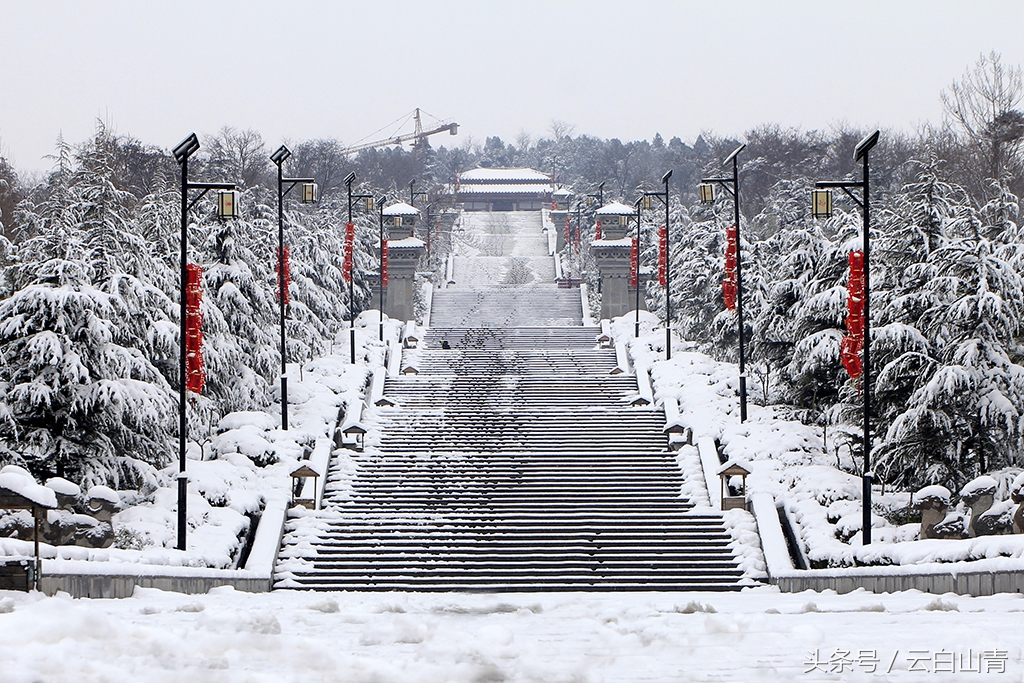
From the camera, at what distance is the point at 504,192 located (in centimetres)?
10650

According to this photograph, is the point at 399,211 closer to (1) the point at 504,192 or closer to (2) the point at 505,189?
(1) the point at 504,192

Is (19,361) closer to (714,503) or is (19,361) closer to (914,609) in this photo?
(714,503)

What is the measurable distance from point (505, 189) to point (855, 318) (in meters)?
86.7

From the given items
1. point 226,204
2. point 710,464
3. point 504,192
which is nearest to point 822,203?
point 710,464

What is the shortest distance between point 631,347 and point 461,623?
31.1 metres

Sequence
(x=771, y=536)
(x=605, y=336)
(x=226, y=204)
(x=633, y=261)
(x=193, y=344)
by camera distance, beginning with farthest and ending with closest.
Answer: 1. (x=633, y=261)
2. (x=605, y=336)
3. (x=193, y=344)
4. (x=226, y=204)
5. (x=771, y=536)

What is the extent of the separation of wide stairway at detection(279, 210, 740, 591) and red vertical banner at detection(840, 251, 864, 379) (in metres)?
4.17

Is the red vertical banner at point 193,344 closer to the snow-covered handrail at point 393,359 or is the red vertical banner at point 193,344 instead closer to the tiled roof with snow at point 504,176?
the snow-covered handrail at point 393,359

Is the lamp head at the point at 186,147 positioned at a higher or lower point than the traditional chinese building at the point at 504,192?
lower

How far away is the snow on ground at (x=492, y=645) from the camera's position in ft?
26.4

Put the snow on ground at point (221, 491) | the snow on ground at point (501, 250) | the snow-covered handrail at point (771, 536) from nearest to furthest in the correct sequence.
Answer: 1. the snow on ground at point (221, 491)
2. the snow-covered handrail at point (771, 536)
3. the snow on ground at point (501, 250)

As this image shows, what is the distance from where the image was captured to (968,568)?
45.6 ft

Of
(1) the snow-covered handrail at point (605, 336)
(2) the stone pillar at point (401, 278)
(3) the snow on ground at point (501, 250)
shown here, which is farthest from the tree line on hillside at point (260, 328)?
(3) the snow on ground at point (501, 250)

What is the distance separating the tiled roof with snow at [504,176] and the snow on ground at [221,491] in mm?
78026
